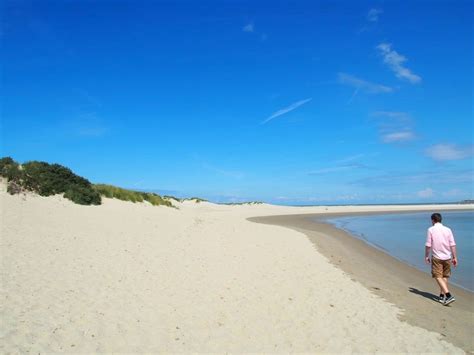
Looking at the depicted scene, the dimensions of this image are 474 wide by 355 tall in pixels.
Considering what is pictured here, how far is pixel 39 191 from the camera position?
1962 cm

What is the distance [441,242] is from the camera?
29.5 ft

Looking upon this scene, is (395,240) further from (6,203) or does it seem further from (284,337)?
(6,203)

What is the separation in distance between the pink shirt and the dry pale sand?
5.98 ft

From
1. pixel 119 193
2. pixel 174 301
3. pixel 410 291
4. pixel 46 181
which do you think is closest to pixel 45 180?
pixel 46 181

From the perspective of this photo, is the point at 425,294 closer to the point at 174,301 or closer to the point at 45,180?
the point at 174,301

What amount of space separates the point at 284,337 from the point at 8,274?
5815 millimetres

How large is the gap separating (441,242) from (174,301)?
6527 mm

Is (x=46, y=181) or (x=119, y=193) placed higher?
(x=46, y=181)

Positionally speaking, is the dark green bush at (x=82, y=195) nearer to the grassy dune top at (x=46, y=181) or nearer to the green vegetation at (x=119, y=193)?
the grassy dune top at (x=46, y=181)

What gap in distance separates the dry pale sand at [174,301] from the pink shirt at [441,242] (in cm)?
182

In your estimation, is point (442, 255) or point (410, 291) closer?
point (442, 255)

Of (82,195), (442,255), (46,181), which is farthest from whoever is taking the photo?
(82,195)

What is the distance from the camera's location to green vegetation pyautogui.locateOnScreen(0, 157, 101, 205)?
19078 millimetres

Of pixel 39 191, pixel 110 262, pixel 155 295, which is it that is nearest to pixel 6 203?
pixel 39 191
